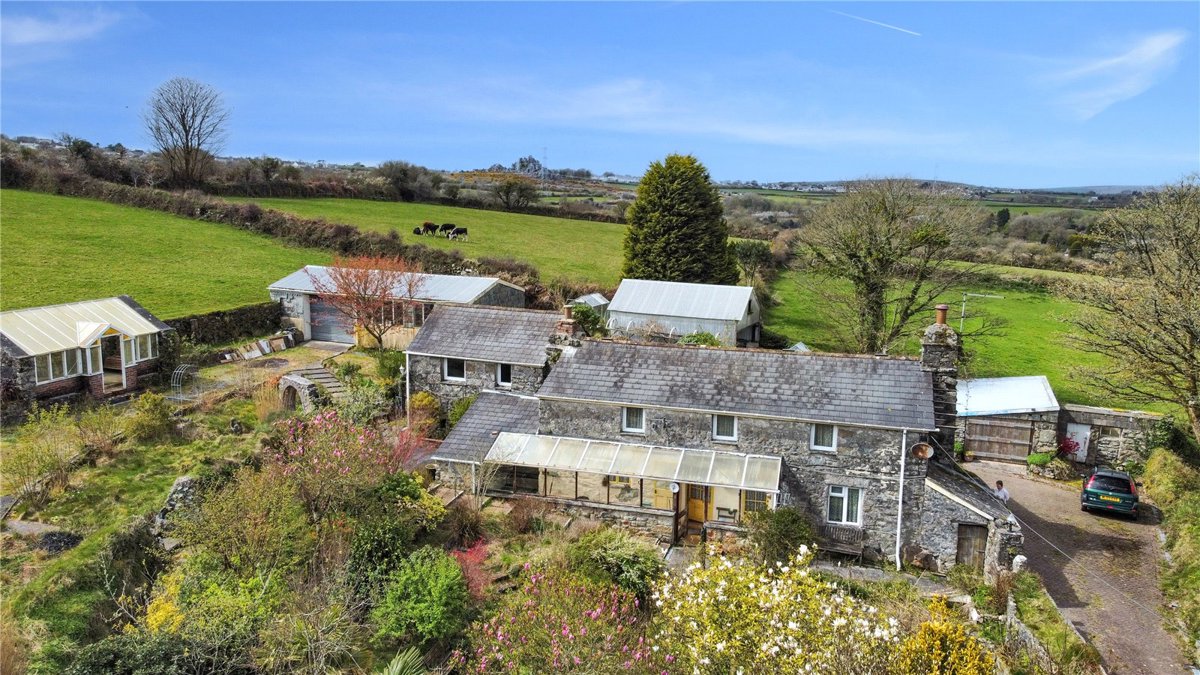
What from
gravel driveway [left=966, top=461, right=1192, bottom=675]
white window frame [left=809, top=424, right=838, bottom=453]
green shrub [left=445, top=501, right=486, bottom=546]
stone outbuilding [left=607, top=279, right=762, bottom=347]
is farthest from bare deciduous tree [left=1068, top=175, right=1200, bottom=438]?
green shrub [left=445, top=501, right=486, bottom=546]

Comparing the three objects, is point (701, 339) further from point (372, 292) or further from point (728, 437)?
point (372, 292)

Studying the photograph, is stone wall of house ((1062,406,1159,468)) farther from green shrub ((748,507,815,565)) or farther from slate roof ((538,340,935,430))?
green shrub ((748,507,815,565))

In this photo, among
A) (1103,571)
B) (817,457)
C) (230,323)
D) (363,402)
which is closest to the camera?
(1103,571)

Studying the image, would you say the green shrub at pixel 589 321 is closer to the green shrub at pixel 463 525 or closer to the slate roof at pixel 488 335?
the slate roof at pixel 488 335

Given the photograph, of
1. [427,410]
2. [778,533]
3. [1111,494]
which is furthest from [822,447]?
[427,410]

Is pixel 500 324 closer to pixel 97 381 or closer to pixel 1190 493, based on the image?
pixel 97 381

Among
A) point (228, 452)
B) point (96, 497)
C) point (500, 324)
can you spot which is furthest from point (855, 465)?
point (96, 497)
